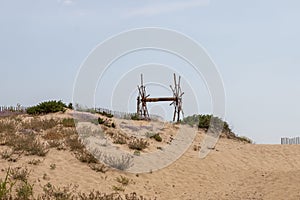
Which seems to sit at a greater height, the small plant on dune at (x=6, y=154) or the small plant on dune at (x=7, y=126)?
the small plant on dune at (x=7, y=126)

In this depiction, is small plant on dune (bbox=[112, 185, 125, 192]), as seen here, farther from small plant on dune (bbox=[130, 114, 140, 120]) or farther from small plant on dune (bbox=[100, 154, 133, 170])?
small plant on dune (bbox=[130, 114, 140, 120])

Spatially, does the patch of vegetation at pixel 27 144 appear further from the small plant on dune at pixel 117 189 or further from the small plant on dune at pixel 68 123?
the small plant on dune at pixel 117 189

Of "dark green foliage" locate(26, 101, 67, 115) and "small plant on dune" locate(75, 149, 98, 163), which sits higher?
"dark green foliage" locate(26, 101, 67, 115)

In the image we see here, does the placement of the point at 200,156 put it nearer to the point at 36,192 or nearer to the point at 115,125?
the point at 115,125

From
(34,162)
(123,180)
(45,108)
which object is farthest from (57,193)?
(45,108)

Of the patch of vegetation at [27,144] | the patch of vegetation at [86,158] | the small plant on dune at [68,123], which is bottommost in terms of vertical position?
the patch of vegetation at [86,158]

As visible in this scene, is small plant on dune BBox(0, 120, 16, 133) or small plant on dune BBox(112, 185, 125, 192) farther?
small plant on dune BBox(0, 120, 16, 133)

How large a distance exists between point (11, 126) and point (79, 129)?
3195mm

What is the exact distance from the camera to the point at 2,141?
17.4 metres

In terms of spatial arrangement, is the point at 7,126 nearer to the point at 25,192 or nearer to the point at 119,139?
the point at 119,139

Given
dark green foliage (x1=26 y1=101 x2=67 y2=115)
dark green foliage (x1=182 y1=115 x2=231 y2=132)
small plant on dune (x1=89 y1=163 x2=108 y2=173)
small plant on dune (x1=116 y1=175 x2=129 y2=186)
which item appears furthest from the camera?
dark green foliage (x1=182 y1=115 x2=231 y2=132)

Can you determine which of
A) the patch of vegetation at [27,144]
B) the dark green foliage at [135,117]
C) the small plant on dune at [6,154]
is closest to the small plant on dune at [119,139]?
the patch of vegetation at [27,144]

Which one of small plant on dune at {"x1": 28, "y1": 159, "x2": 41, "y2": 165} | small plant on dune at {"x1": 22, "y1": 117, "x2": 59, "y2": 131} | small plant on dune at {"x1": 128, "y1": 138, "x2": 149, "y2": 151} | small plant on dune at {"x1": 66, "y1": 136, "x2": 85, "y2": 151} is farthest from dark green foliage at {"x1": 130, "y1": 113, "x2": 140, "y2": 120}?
small plant on dune at {"x1": 28, "y1": 159, "x2": 41, "y2": 165}

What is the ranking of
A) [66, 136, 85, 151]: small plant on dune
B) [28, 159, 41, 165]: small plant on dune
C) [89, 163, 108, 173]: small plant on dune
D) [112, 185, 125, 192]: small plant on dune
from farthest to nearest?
1. [66, 136, 85, 151]: small plant on dune
2. [89, 163, 108, 173]: small plant on dune
3. [28, 159, 41, 165]: small plant on dune
4. [112, 185, 125, 192]: small plant on dune
